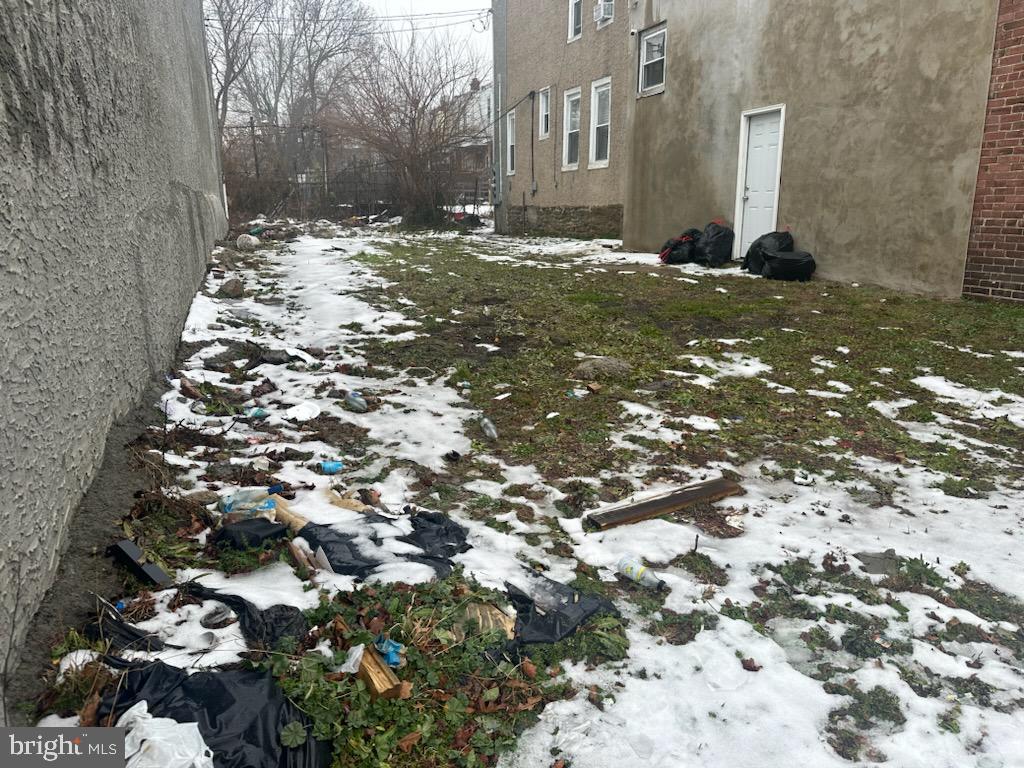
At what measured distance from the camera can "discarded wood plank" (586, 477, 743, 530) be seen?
2.90 m

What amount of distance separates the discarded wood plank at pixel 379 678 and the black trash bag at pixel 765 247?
28.2 ft

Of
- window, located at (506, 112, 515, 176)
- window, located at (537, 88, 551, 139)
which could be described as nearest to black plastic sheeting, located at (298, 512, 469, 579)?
window, located at (537, 88, 551, 139)

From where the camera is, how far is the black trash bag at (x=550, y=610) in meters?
2.17

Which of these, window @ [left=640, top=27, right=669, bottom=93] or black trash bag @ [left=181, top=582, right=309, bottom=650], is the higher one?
window @ [left=640, top=27, right=669, bottom=93]

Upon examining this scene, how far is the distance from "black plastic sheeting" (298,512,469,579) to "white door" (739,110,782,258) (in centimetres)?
847

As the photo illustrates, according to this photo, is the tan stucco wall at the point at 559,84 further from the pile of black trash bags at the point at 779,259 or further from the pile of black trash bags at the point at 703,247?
the pile of black trash bags at the point at 779,259

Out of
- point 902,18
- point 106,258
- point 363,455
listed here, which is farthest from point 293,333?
point 902,18

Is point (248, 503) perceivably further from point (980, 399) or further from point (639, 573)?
point (980, 399)

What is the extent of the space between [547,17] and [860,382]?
1466 centimetres

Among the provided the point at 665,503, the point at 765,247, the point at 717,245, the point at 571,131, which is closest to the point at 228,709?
the point at 665,503

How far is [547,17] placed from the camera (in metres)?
16.4

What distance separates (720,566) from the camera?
2.58 meters

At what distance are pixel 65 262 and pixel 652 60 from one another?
11.8 meters

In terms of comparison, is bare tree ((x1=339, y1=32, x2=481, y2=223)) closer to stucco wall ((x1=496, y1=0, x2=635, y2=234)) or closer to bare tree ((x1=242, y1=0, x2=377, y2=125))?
stucco wall ((x1=496, y1=0, x2=635, y2=234))
